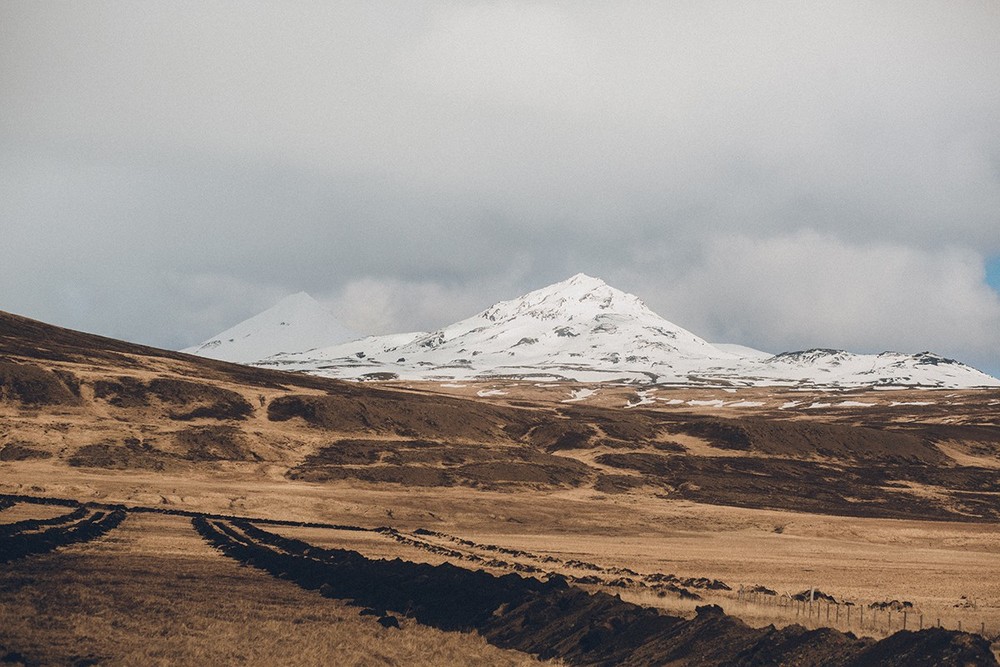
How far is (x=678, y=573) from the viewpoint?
4394 cm

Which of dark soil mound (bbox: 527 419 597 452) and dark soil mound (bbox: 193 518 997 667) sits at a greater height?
dark soil mound (bbox: 527 419 597 452)

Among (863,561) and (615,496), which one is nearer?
(863,561)

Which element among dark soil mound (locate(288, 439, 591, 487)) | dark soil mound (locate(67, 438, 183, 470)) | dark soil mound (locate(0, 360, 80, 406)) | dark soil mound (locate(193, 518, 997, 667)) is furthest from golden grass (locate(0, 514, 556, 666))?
dark soil mound (locate(0, 360, 80, 406))

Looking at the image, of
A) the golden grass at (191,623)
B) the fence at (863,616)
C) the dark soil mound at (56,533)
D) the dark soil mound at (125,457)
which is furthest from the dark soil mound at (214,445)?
the fence at (863,616)

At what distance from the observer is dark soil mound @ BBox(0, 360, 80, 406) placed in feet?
339

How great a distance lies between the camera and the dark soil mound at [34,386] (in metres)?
103

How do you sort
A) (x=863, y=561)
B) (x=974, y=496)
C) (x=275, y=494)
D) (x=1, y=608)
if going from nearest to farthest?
1. (x=1, y=608)
2. (x=863, y=561)
3. (x=275, y=494)
4. (x=974, y=496)

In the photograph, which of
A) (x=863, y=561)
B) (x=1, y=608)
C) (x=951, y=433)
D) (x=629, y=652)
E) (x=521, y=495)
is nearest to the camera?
(x=629, y=652)

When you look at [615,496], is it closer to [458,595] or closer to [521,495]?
[521,495]

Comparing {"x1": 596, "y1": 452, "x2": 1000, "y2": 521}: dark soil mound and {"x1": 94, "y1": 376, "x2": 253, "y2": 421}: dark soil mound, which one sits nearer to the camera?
{"x1": 596, "y1": 452, "x2": 1000, "y2": 521}: dark soil mound

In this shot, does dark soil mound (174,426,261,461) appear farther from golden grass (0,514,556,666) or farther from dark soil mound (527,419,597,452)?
golden grass (0,514,556,666)

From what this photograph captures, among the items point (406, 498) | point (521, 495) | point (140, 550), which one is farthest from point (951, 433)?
point (140, 550)

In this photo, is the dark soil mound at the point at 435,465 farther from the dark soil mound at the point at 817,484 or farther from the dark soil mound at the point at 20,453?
the dark soil mound at the point at 20,453

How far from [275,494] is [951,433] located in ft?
284
